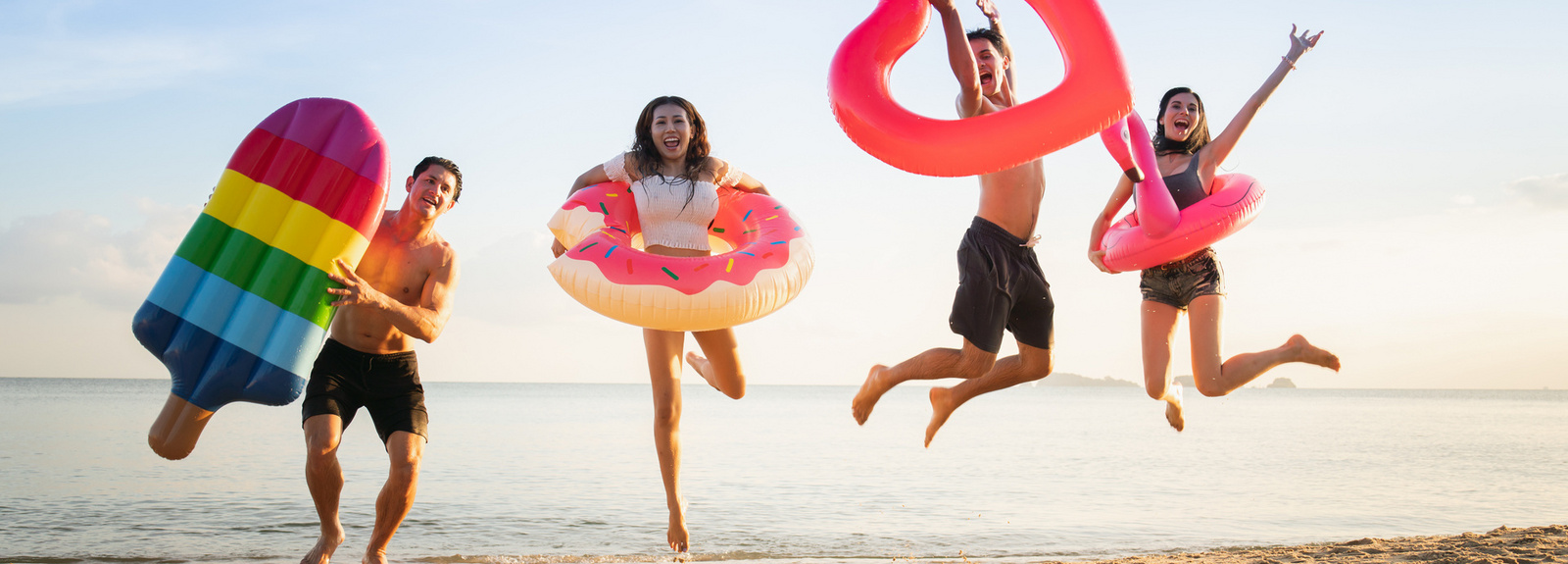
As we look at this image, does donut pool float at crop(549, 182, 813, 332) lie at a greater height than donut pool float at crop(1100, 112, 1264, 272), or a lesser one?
lesser

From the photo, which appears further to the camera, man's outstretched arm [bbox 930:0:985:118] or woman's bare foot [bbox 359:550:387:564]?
woman's bare foot [bbox 359:550:387:564]

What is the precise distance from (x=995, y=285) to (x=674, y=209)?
55.8 inches

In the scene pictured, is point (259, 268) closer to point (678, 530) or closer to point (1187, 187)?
point (678, 530)

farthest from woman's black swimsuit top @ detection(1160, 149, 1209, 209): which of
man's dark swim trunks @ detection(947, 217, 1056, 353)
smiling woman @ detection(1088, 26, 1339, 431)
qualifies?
man's dark swim trunks @ detection(947, 217, 1056, 353)

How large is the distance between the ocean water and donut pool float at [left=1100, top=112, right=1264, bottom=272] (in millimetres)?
2467

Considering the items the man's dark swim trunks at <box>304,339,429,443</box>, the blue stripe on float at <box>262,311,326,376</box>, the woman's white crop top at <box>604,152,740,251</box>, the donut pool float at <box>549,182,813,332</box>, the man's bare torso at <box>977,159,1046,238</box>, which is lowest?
the man's dark swim trunks at <box>304,339,429,443</box>

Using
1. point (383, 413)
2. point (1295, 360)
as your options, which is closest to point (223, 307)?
point (383, 413)

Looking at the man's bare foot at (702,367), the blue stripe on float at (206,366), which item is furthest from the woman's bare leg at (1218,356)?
the blue stripe on float at (206,366)

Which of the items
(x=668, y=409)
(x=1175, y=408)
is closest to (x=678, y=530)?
(x=668, y=409)

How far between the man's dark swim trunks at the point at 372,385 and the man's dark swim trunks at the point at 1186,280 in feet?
11.2

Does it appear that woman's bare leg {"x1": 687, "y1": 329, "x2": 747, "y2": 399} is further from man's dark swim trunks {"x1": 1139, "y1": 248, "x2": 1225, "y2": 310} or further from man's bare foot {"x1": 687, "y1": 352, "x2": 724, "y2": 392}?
man's dark swim trunks {"x1": 1139, "y1": 248, "x2": 1225, "y2": 310}

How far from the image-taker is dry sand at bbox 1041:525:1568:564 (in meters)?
4.43

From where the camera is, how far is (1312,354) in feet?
13.8

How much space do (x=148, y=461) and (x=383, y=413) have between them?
29.1 feet
